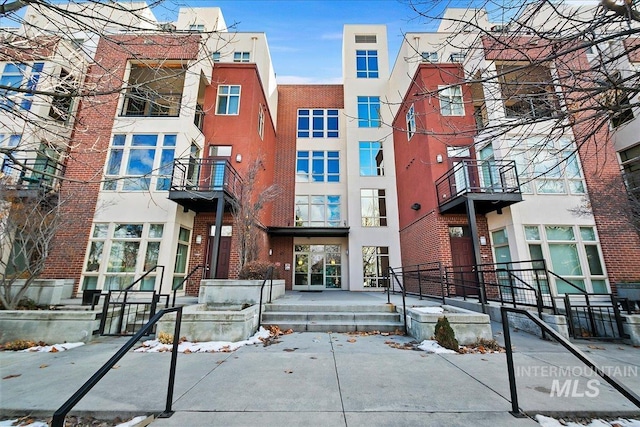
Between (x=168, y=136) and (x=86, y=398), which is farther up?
(x=168, y=136)

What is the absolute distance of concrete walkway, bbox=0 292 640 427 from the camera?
2.48 m

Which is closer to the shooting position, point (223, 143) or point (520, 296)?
point (520, 296)

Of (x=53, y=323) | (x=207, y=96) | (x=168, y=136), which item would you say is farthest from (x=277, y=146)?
(x=53, y=323)

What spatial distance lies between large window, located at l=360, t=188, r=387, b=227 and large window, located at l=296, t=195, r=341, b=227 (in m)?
Answer: 1.53

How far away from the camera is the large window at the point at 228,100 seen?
1195 centimetres

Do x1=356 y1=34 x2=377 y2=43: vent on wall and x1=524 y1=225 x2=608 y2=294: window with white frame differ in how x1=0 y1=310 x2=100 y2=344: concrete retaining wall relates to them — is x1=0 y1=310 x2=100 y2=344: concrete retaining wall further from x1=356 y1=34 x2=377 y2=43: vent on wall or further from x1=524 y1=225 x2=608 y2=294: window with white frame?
x1=356 y1=34 x2=377 y2=43: vent on wall

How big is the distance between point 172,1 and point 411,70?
40.1ft

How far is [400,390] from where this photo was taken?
2.96m

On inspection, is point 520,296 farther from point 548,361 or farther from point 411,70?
point 411,70

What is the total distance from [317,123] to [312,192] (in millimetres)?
4930

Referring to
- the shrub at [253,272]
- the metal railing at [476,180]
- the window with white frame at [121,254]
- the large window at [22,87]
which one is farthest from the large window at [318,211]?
the large window at [22,87]

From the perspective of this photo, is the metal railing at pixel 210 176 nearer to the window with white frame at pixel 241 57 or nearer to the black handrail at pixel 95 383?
the black handrail at pixel 95 383

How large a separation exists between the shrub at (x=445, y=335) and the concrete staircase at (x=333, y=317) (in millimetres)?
1185

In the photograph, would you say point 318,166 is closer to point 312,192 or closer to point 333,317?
point 312,192
